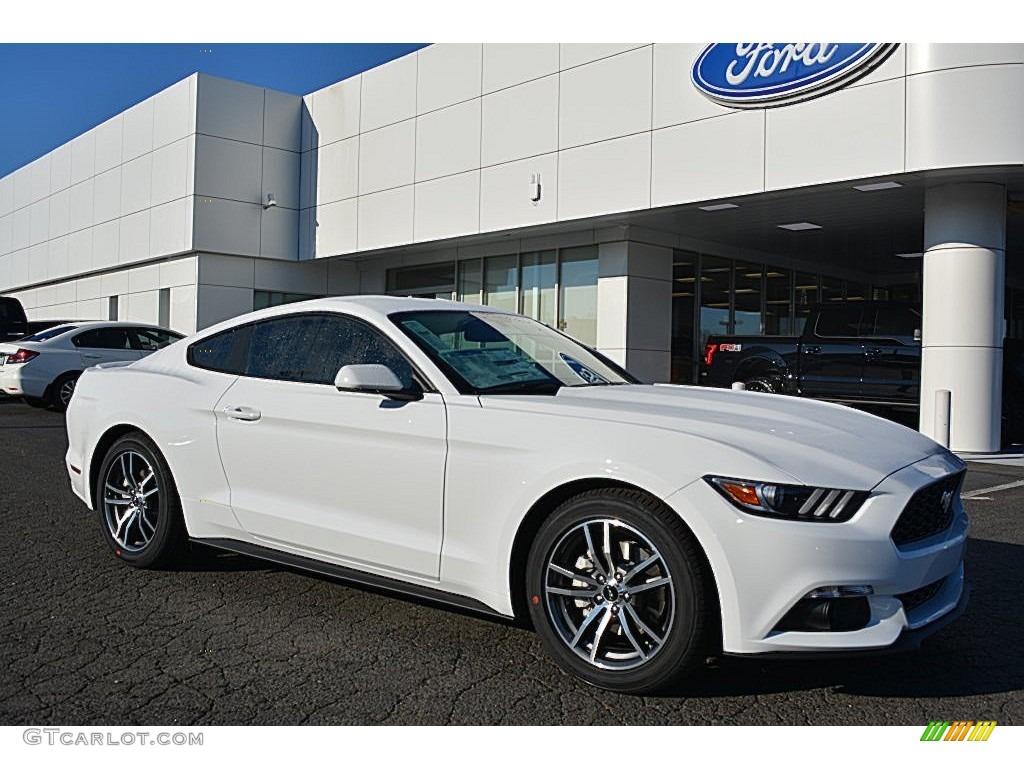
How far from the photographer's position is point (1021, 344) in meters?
14.5

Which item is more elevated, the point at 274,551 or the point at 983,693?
the point at 274,551

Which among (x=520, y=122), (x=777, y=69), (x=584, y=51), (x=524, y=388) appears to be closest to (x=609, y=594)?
(x=524, y=388)

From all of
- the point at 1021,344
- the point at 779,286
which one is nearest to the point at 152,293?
the point at 779,286

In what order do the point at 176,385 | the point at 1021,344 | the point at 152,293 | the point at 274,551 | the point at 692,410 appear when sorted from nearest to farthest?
1. the point at 692,410
2. the point at 274,551
3. the point at 176,385
4. the point at 1021,344
5. the point at 152,293

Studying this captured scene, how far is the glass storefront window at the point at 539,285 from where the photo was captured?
19.2m

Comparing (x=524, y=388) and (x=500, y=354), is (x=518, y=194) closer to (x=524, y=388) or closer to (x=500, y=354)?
(x=500, y=354)

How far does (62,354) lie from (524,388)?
1344 cm

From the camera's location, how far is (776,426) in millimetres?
3658

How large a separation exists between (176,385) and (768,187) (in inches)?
413

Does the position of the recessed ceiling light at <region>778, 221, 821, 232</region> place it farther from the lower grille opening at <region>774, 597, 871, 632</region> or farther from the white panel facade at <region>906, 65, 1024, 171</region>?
the lower grille opening at <region>774, 597, 871, 632</region>

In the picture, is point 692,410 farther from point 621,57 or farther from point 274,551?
point 621,57

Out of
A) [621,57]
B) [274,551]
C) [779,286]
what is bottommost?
[274,551]

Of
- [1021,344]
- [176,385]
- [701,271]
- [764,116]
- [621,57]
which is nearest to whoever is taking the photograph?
[176,385]

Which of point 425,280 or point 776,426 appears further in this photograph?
point 425,280
